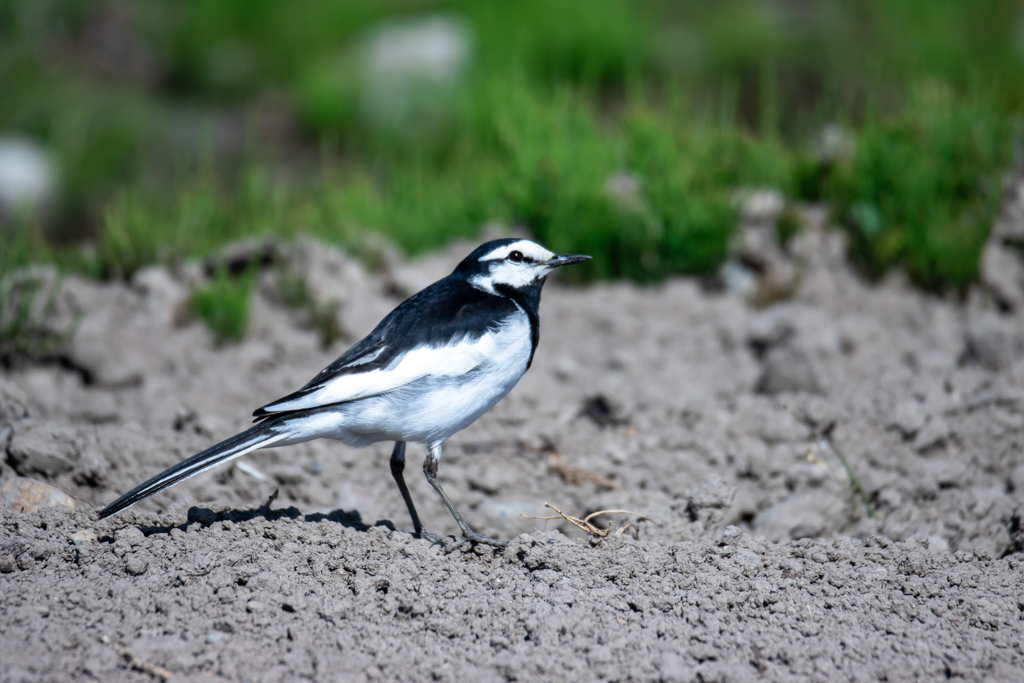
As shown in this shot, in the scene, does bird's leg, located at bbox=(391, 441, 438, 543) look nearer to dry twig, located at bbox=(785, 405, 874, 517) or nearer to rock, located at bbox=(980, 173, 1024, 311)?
dry twig, located at bbox=(785, 405, 874, 517)

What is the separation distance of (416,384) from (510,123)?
3.35 meters

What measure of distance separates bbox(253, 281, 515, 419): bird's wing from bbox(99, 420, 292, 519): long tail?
0.09 m

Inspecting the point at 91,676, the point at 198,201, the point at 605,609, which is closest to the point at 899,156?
the point at 605,609

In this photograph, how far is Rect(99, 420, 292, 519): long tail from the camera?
9.82ft

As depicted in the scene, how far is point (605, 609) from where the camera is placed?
9.25 ft

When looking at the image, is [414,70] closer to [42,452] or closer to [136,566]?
[42,452]

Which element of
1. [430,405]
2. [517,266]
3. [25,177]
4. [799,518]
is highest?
A: [517,266]

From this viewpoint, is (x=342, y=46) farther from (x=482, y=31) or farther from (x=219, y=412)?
(x=219, y=412)

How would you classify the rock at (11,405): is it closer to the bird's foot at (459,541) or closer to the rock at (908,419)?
the bird's foot at (459,541)

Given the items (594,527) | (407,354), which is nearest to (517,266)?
(407,354)

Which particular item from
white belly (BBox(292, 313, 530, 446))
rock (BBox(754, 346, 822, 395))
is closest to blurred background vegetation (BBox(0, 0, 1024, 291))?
rock (BBox(754, 346, 822, 395))

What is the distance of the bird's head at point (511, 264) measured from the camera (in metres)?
3.80

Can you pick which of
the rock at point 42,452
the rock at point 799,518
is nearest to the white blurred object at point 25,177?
the rock at point 42,452

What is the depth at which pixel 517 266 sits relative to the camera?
151 inches
